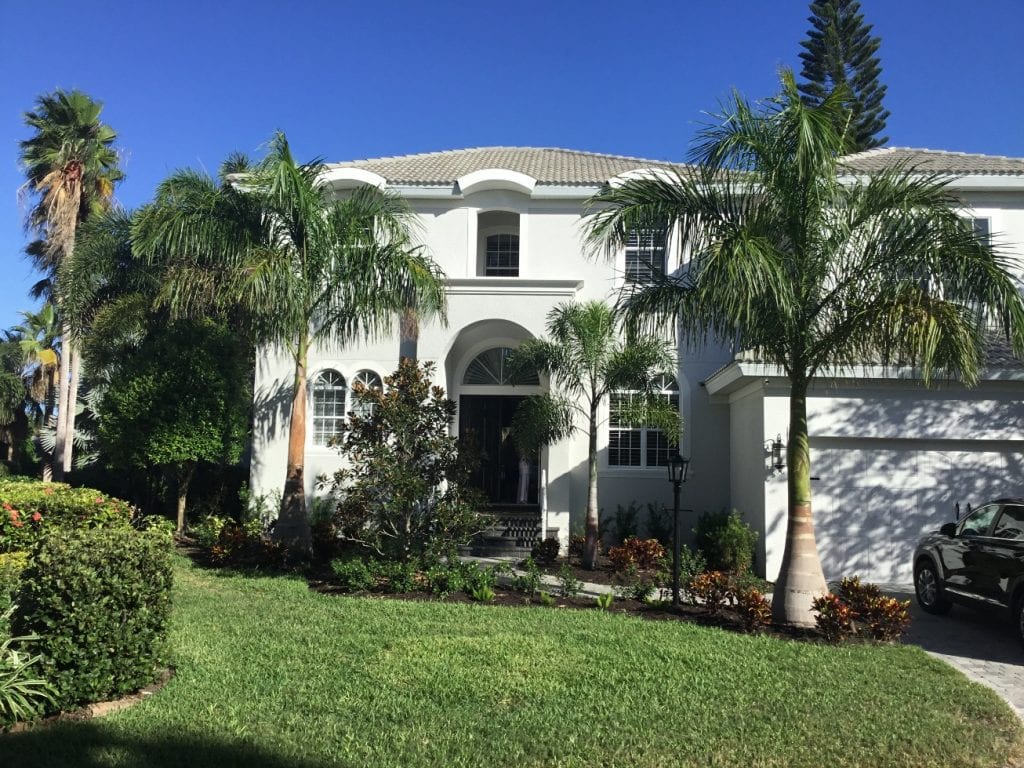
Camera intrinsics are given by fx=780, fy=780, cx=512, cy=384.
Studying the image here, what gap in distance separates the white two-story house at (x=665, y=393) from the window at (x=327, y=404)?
37mm

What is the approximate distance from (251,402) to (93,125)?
12.3 meters

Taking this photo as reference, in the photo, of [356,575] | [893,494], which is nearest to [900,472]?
[893,494]

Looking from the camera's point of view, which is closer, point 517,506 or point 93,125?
point 517,506

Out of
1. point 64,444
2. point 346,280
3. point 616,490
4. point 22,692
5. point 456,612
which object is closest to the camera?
point 22,692

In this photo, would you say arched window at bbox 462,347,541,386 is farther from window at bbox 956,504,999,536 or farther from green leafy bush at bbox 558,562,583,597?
window at bbox 956,504,999,536

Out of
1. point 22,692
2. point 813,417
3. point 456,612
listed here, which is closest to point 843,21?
point 813,417

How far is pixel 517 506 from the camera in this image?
16.8 metres

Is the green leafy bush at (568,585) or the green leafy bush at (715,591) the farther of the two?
the green leafy bush at (568,585)

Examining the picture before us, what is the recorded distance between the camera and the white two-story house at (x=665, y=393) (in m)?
12.8

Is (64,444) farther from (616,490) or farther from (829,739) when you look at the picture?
(829,739)

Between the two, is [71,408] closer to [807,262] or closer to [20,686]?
[20,686]

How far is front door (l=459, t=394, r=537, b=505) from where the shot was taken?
59.1 feet

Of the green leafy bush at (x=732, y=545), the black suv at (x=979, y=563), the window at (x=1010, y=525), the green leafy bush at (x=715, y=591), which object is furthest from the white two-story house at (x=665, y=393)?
the green leafy bush at (x=715, y=591)

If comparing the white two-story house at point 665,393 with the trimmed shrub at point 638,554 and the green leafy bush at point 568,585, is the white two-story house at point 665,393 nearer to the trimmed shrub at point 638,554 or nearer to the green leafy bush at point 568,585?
the trimmed shrub at point 638,554
